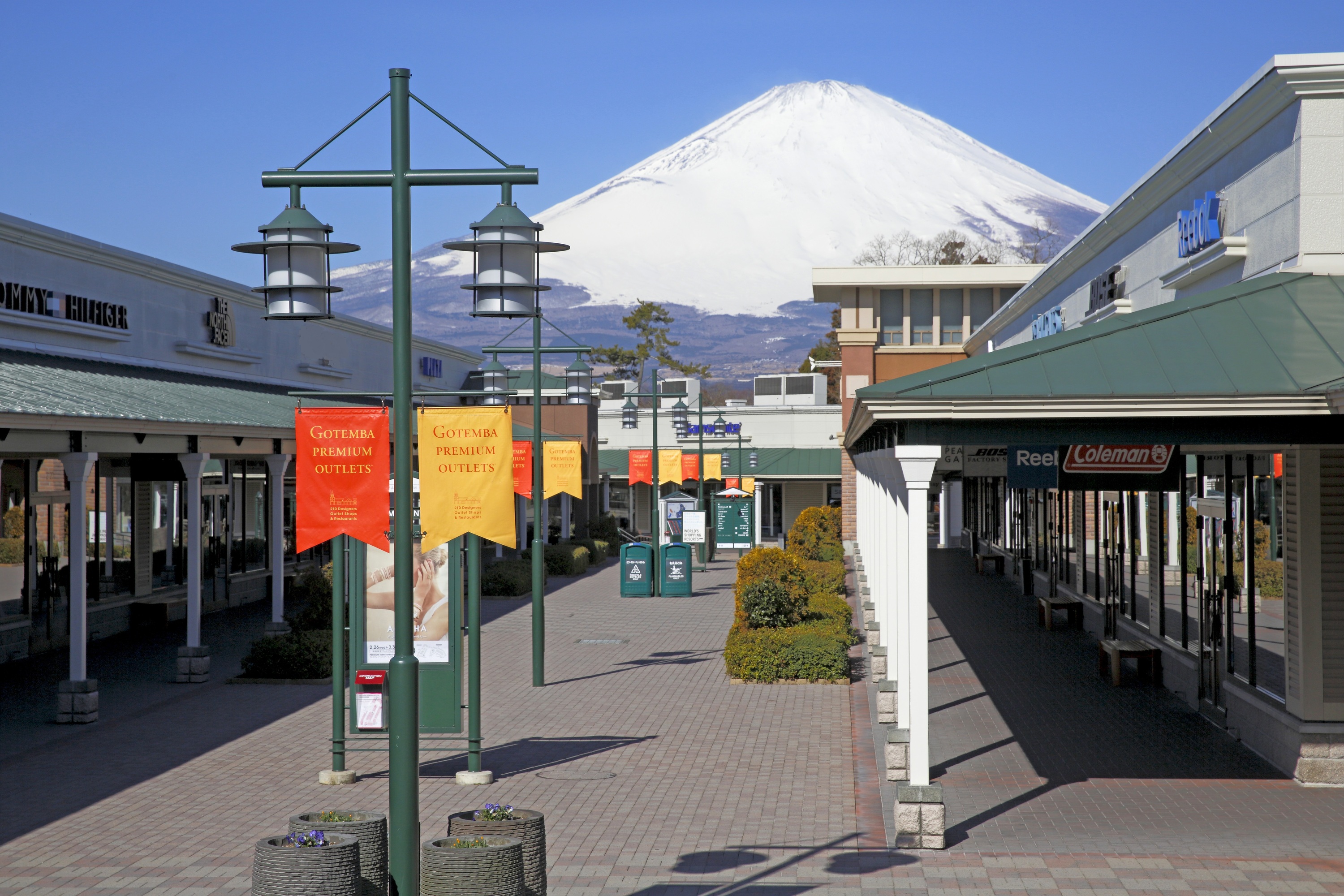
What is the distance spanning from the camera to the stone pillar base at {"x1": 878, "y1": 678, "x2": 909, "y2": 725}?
587 inches

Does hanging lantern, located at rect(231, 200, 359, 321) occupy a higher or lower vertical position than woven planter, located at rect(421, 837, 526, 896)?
higher

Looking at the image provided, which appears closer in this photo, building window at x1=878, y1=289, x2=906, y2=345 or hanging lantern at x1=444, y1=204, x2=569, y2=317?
hanging lantern at x1=444, y1=204, x2=569, y2=317

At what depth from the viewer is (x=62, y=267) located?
21.5 m

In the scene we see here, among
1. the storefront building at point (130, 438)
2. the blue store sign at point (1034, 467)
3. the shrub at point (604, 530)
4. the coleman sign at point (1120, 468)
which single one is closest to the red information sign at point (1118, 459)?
the coleman sign at point (1120, 468)

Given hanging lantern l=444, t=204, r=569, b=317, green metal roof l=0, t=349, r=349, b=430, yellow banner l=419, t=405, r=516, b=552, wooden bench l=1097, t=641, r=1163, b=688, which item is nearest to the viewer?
hanging lantern l=444, t=204, r=569, b=317

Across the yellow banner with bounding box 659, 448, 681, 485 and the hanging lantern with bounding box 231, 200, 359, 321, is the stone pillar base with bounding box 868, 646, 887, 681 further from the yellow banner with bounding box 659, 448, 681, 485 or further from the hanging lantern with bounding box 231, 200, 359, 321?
the yellow banner with bounding box 659, 448, 681, 485

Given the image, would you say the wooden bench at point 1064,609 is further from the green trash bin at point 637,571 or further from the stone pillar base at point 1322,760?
the stone pillar base at point 1322,760

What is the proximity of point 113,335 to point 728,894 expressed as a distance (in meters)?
18.2

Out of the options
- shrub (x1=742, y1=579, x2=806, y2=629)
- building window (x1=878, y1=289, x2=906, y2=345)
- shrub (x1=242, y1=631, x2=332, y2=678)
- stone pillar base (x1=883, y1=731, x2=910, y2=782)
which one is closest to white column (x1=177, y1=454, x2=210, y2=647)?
shrub (x1=242, y1=631, x2=332, y2=678)

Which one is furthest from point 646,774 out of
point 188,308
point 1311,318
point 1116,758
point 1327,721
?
point 188,308

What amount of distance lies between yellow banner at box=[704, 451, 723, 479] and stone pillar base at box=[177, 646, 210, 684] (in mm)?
30714

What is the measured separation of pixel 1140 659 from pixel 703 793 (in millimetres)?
8423

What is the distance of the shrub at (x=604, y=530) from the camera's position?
4838 centimetres

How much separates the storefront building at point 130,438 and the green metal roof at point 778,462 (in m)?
29.7
